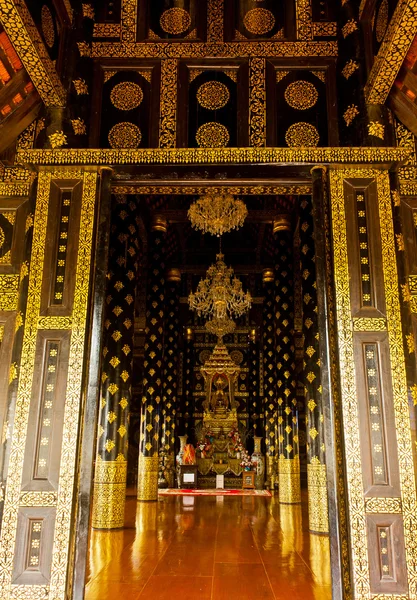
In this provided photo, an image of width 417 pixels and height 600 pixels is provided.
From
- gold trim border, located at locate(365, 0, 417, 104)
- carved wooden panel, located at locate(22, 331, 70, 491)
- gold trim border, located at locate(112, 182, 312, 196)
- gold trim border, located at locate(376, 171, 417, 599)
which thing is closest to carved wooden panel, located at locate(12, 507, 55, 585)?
carved wooden panel, located at locate(22, 331, 70, 491)

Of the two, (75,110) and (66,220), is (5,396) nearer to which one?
(66,220)

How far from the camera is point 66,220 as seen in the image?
5051 mm

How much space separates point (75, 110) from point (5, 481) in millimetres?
3647

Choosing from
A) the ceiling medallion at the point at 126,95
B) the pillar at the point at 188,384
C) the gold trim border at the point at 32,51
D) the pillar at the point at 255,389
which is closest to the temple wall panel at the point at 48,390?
the gold trim border at the point at 32,51

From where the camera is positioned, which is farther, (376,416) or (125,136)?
(125,136)

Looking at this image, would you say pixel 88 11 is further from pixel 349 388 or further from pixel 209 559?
pixel 209 559

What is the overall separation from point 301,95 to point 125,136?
190 centimetres

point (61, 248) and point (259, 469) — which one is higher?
point (61, 248)

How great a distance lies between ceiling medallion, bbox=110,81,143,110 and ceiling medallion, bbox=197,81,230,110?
0.65 m

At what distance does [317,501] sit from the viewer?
297 inches

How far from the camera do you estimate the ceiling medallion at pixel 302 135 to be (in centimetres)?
529

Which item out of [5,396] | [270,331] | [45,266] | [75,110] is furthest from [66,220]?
[270,331]

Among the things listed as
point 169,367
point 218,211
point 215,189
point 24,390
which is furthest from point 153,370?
point 24,390

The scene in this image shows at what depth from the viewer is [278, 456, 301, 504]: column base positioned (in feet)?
35.7
